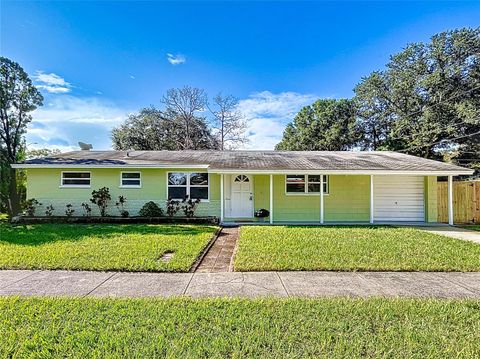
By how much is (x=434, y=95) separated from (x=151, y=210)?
87.3 feet

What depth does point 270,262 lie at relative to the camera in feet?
20.7

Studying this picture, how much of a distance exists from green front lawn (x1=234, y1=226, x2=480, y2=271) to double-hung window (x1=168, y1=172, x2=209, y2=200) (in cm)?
442

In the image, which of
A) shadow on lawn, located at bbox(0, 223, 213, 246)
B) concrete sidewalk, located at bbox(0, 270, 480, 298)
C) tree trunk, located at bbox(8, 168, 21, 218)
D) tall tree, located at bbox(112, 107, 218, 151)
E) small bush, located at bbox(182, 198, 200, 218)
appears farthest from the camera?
tall tree, located at bbox(112, 107, 218, 151)

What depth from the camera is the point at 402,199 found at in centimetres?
1405

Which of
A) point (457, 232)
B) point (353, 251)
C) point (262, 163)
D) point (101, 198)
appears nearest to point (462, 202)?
point (457, 232)

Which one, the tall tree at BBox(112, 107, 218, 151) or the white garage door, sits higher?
the tall tree at BBox(112, 107, 218, 151)

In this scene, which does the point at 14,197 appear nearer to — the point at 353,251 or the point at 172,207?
the point at 172,207

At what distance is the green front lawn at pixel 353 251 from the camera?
612cm

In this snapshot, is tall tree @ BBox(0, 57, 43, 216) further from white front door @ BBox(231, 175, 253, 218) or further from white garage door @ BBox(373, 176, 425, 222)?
white garage door @ BBox(373, 176, 425, 222)

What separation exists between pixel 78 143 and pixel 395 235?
61.0ft

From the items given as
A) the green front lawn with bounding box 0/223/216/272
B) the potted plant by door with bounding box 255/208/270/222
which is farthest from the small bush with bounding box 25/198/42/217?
the potted plant by door with bounding box 255/208/270/222

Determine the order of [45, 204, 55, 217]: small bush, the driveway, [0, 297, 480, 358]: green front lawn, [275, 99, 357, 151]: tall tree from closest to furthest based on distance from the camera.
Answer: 1. [0, 297, 480, 358]: green front lawn
2. the driveway
3. [45, 204, 55, 217]: small bush
4. [275, 99, 357, 151]: tall tree

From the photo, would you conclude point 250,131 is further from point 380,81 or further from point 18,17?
point 18,17

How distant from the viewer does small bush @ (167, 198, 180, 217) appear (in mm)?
13258
